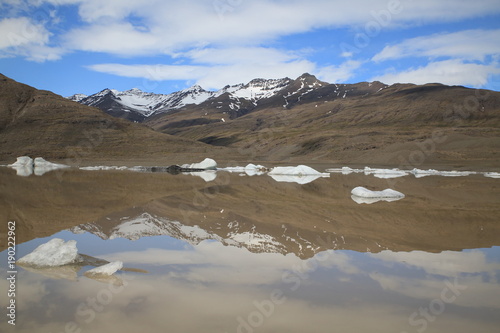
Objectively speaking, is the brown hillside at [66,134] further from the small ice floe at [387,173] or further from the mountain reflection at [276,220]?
the mountain reflection at [276,220]

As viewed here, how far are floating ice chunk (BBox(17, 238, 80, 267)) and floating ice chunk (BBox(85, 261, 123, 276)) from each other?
75 centimetres

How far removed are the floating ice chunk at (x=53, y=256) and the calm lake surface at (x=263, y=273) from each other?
27 centimetres

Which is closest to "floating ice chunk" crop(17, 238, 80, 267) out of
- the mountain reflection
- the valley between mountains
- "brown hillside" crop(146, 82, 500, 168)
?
the mountain reflection

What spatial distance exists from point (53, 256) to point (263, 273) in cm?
396

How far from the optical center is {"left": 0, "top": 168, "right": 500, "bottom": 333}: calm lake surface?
5094 mm

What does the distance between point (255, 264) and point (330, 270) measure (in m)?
1.45

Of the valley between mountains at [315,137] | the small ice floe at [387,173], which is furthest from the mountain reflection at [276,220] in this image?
the valley between mountains at [315,137]

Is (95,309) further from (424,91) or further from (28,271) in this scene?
(424,91)

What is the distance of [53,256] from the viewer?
7.29 meters

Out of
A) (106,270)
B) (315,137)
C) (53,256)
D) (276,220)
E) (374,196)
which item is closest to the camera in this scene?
(106,270)

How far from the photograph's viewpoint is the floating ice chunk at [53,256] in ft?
23.7

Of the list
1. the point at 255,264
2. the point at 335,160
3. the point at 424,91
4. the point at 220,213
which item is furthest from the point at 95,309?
the point at 424,91

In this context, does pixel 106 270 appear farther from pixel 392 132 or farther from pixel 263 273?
pixel 392 132

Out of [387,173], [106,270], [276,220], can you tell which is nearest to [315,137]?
[387,173]
